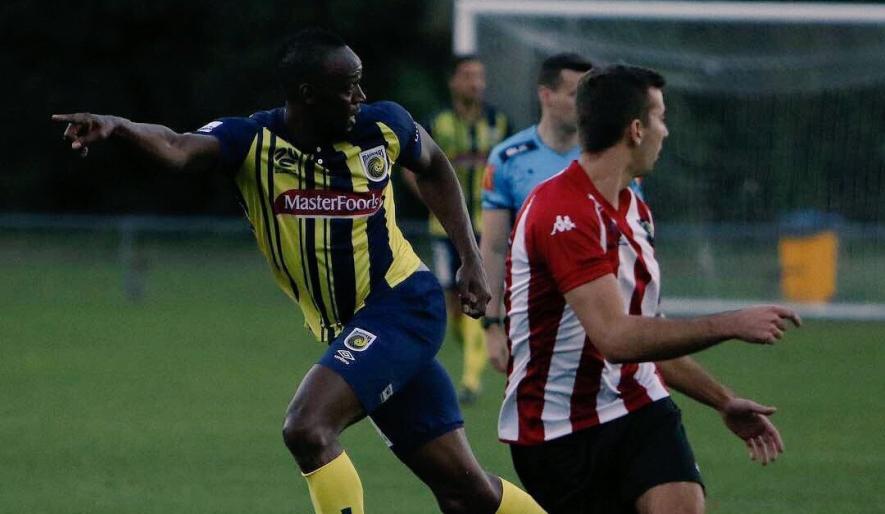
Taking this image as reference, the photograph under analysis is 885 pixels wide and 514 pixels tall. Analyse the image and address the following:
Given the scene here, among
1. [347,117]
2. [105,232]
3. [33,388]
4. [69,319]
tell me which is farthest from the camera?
[105,232]

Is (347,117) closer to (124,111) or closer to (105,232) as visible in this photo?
(105,232)

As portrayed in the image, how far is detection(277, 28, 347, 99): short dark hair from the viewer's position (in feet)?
18.8

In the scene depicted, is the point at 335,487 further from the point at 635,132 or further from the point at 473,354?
→ the point at 473,354

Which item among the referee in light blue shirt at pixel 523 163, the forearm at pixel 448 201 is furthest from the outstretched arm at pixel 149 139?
the referee in light blue shirt at pixel 523 163

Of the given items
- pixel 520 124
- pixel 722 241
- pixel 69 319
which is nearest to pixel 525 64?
pixel 520 124

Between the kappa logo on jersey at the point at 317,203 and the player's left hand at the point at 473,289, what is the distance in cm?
65

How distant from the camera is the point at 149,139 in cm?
530

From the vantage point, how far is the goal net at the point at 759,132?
18078mm

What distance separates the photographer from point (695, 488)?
4.97 metres

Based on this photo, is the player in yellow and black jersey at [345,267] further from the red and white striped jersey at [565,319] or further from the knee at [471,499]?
the red and white striped jersey at [565,319]

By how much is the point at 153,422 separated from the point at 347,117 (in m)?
5.53

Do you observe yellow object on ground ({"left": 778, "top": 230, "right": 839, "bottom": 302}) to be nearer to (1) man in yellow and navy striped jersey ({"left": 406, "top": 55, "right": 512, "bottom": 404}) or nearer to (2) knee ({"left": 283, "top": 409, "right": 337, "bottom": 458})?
(1) man in yellow and navy striped jersey ({"left": 406, "top": 55, "right": 512, "bottom": 404})

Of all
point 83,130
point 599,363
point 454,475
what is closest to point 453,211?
point 454,475

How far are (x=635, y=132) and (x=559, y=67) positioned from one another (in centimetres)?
301
